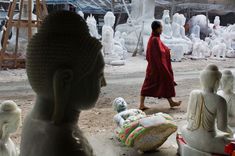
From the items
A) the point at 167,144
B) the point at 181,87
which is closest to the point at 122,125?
the point at 167,144

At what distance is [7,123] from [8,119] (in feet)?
0.09

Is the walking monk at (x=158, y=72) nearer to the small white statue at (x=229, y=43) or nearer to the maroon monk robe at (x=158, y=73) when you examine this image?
the maroon monk robe at (x=158, y=73)

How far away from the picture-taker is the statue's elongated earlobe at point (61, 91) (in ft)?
3.60

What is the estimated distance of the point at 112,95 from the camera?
5609mm

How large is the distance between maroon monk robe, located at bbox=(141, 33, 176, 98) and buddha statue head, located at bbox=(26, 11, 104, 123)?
3.48 meters

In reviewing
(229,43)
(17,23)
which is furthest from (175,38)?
(17,23)

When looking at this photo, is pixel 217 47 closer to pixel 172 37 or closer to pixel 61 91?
pixel 172 37

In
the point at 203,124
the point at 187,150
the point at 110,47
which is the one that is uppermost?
the point at 110,47

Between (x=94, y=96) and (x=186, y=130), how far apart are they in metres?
1.70

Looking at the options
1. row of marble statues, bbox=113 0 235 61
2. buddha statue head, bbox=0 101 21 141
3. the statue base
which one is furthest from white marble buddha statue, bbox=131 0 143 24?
buddha statue head, bbox=0 101 21 141

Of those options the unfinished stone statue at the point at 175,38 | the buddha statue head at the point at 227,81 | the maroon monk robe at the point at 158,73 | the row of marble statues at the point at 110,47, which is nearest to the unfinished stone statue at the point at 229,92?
the buddha statue head at the point at 227,81

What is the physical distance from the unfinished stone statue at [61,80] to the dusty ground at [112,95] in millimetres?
2100

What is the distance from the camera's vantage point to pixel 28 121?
119 centimetres

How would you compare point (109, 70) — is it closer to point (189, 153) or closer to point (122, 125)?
point (122, 125)
